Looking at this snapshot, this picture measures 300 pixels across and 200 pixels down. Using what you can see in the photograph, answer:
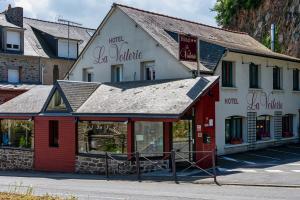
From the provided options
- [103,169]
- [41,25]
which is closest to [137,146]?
[103,169]

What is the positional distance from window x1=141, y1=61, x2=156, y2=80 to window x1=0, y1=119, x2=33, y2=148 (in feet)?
21.1

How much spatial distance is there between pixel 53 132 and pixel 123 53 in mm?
5931

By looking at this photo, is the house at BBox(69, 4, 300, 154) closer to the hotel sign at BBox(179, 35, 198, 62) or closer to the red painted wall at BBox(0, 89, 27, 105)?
the hotel sign at BBox(179, 35, 198, 62)

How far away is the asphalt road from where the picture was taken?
1426cm

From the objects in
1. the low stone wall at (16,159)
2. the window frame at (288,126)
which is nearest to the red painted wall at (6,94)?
the low stone wall at (16,159)

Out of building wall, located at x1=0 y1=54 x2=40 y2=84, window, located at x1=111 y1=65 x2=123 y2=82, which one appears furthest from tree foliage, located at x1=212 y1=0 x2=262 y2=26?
window, located at x1=111 y1=65 x2=123 y2=82

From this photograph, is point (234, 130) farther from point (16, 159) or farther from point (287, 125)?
point (16, 159)

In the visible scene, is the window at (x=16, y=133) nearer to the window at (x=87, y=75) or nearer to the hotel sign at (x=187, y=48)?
the window at (x=87, y=75)

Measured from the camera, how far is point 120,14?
28250 mm

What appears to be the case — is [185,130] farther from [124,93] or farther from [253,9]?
[253,9]

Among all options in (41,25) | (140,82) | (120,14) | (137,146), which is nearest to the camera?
(137,146)

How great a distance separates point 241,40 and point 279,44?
8042mm

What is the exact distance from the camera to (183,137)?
2233 centimetres

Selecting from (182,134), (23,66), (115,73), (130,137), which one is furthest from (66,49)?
(182,134)
